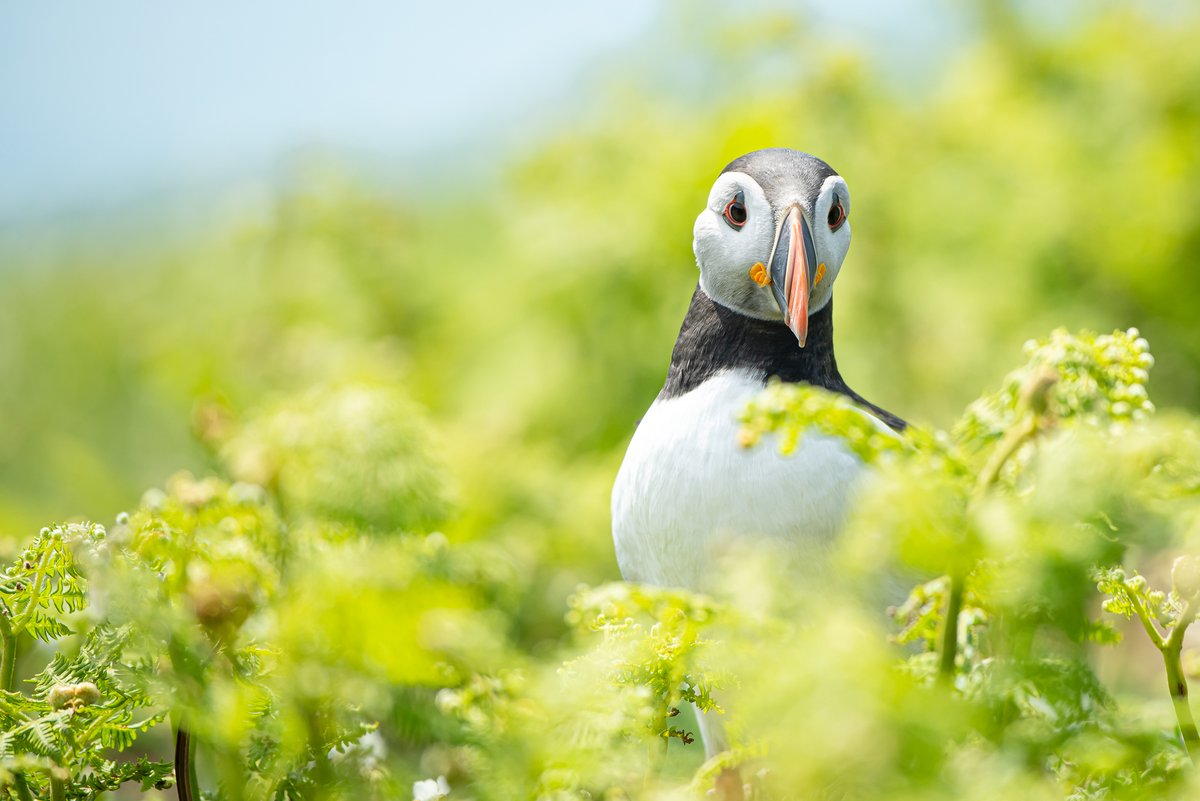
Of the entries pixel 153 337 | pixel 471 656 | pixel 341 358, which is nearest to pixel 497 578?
pixel 471 656

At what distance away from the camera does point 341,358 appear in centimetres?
241

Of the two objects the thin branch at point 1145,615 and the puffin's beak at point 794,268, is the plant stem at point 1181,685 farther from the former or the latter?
the puffin's beak at point 794,268

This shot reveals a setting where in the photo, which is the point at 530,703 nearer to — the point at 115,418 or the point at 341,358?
the point at 341,358

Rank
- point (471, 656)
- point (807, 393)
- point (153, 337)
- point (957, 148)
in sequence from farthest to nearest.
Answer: point (153, 337) → point (957, 148) → point (471, 656) → point (807, 393)

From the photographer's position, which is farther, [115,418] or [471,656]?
[115,418]

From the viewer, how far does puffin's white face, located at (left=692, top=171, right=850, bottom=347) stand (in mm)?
1147

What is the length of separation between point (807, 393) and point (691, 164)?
8.07 feet

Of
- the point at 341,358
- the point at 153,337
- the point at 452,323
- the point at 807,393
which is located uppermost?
the point at 153,337

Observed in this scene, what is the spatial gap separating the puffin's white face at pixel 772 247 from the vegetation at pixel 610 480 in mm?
191

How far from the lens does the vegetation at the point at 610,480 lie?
661 mm

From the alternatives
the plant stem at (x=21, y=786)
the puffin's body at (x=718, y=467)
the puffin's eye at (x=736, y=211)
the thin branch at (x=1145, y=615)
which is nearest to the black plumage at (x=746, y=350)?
the puffin's body at (x=718, y=467)

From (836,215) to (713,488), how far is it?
1.13 feet

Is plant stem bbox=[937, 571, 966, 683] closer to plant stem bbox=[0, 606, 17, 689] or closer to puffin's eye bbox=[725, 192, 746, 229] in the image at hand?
puffin's eye bbox=[725, 192, 746, 229]

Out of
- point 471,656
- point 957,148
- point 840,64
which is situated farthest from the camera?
point 957,148
